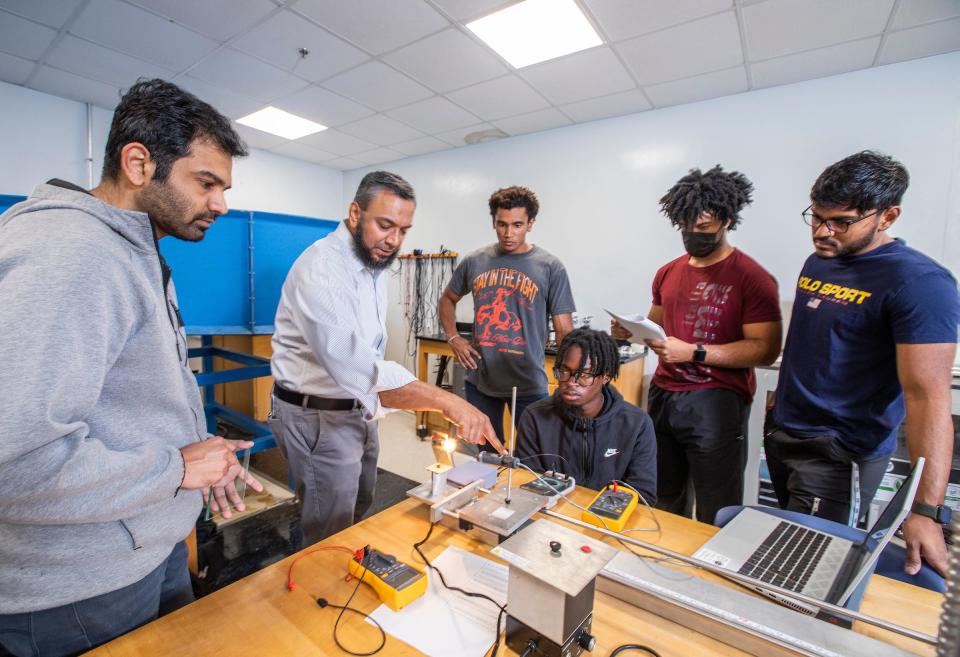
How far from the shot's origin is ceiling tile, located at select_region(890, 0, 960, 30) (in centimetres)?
197

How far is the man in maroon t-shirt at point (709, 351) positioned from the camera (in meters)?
1.58

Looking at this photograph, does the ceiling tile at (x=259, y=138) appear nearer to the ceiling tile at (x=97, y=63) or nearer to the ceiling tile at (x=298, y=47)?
the ceiling tile at (x=97, y=63)

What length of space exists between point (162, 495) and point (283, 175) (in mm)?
4878

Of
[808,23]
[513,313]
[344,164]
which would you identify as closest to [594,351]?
[513,313]

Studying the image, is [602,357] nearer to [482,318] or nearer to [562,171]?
[482,318]

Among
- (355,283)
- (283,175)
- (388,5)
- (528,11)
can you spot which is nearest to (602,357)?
(355,283)

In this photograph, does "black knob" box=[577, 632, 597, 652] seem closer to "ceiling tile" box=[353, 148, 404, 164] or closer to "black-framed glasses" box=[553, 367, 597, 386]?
"black-framed glasses" box=[553, 367, 597, 386]

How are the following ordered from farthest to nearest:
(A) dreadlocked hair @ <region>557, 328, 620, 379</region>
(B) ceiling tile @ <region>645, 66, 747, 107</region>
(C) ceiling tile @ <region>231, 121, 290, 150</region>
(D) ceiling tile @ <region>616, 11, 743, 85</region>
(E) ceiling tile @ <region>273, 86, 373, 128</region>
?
(C) ceiling tile @ <region>231, 121, 290, 150</region>, (E) ceiling tile @ <region>273, 86, 373, 128</region>, (B) ceiling tile @ <region>645, 66, 747, 107</region>, (D) ceiling tile @ <region>616, 11, 743, 85</region>, (A) dreadlocked hair @ <region>557, 328, 620, 379</region>

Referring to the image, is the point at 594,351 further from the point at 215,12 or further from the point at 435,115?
the point at 435,115

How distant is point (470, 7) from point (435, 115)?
4.60 feet

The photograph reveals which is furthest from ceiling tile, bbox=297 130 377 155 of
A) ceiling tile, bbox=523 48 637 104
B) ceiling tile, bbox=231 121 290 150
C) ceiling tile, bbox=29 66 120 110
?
ceiling tile, bbox=523 48 637 104

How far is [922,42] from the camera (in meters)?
2.26

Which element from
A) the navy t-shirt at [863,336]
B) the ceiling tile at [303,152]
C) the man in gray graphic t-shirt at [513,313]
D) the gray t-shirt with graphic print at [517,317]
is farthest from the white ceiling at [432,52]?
the navy t-shirt at [863,336]

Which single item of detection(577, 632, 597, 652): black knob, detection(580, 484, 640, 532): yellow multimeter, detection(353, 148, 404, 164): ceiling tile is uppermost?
detection(353, 148, 404, 164): ceiling tile
